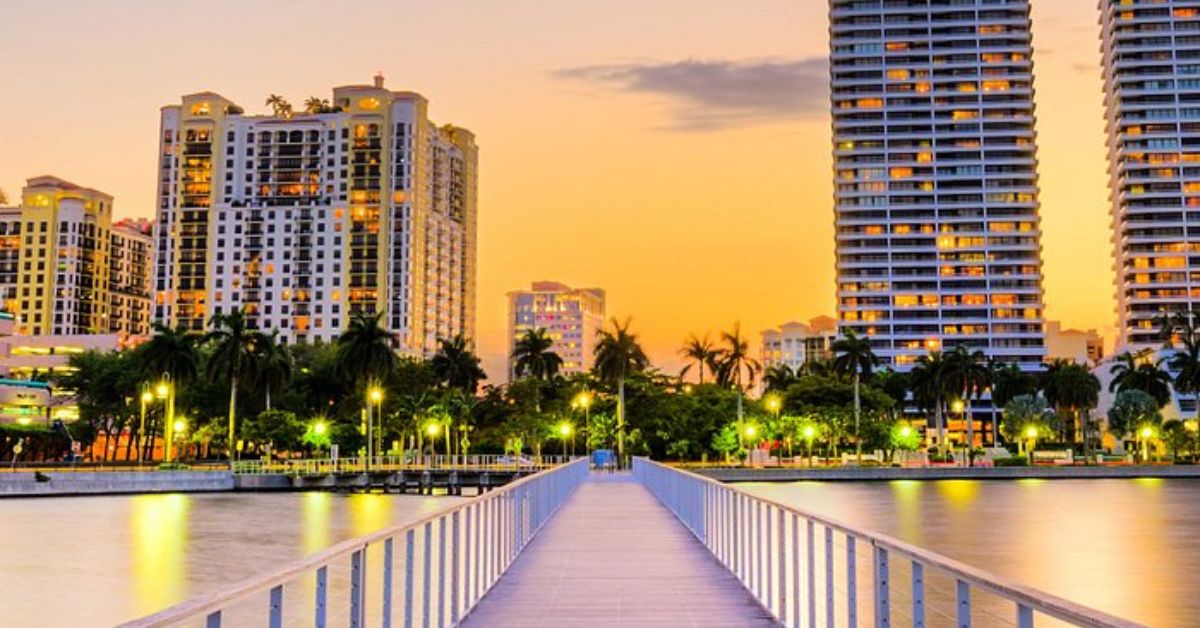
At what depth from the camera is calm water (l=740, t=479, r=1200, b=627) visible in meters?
30.9

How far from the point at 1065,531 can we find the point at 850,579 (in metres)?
45.4

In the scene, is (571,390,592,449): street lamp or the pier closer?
the pier

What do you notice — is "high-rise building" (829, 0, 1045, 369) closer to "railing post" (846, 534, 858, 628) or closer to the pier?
the pier

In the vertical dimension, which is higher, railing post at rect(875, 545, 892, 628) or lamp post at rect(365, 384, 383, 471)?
lamp post at rect(365, 384, 383, 471)

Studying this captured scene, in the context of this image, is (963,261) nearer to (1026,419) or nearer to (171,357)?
(1026,419)

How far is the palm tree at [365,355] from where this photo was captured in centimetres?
11100

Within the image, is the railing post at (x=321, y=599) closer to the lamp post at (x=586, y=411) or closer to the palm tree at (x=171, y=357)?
the lamp post at (x=586, y=411)

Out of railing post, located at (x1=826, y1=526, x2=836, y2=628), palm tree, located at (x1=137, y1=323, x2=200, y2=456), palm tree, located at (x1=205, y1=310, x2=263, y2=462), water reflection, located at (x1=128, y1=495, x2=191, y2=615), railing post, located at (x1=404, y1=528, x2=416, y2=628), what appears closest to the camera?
railing post, located at (x1=404, y1=528, x2=416, y2=628)

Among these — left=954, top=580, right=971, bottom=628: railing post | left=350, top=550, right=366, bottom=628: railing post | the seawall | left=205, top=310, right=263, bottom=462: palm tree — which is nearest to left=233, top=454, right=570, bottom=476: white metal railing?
the seawall

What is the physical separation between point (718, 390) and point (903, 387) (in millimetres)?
57556

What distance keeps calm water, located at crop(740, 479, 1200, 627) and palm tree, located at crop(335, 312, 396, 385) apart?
1751 inches

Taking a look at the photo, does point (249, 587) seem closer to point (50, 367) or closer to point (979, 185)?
point (50, 367)

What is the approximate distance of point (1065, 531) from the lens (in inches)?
1953

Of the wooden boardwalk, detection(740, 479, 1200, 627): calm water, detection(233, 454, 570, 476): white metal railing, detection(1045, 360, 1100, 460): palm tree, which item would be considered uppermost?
detection(1045, 360, 1100, 460): palm tree
